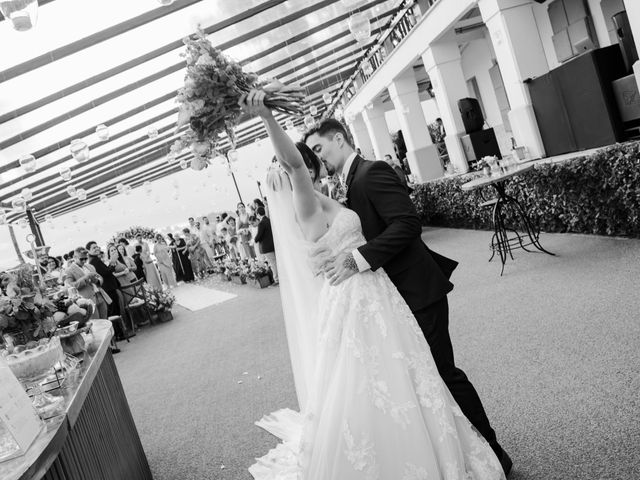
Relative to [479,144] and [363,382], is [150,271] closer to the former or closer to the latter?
[479,144]

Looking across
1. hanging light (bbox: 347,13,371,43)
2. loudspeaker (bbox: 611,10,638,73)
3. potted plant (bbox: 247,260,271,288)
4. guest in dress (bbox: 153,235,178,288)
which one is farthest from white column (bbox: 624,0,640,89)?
guest in dress (bbox: 153,235,178,288)

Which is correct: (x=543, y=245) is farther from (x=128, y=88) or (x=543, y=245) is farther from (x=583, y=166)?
(x=128, y=88)

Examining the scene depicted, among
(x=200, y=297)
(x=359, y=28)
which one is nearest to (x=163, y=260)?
(x=200, y=297)

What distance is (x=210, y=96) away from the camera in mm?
1770

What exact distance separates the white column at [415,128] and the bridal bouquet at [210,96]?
12929mm

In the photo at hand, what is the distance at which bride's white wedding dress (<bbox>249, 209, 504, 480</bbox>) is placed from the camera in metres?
1.92

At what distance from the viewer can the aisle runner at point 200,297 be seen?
11016 millimetres

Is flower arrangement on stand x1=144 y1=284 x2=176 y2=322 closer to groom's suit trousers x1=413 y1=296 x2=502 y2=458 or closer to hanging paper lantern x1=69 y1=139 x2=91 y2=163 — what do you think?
hanging paper lantern x1=69 y1=139 x2=91 y2=163

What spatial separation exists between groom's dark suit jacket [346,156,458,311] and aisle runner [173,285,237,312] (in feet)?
29.0

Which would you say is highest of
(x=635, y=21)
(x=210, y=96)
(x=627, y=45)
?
(x=635, y=21)

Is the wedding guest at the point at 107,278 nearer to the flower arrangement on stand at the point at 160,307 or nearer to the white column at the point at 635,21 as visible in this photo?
the flower arrangement on stand at the point at 160,307

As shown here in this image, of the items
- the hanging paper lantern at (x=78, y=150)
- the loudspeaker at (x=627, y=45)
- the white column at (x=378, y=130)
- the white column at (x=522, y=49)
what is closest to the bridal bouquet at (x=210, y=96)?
the loudspeaker at (x=627, y=45)

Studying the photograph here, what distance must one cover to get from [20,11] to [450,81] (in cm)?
1000

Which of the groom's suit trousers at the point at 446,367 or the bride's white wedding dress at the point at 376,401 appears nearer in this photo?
the bride's white wedding dress at the point at 376,401
